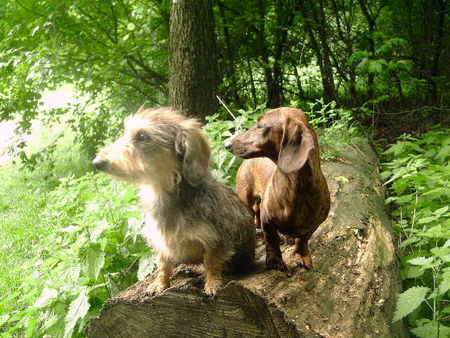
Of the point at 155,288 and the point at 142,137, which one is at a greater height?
the point at 142,137

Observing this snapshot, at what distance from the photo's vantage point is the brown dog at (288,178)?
8.33 feet

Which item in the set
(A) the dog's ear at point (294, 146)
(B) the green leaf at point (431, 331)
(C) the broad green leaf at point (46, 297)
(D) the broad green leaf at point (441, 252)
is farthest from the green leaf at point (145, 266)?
(D) the broad green leaf at point (441, 252)

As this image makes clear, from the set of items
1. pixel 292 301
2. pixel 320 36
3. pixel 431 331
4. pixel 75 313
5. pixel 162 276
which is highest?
pixel 320 36

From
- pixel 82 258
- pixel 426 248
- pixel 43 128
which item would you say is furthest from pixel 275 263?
pixel 43 128

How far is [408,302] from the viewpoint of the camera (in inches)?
107

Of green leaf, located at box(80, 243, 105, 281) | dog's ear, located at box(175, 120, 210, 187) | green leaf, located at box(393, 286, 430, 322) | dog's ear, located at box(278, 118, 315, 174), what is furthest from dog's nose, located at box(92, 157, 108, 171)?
green leaf, located at box(393, 286, 430, 322)

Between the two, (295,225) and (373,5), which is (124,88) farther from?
(295,225)

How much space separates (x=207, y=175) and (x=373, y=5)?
8142mm

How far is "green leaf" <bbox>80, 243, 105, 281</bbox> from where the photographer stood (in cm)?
332

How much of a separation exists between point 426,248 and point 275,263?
2.11 m

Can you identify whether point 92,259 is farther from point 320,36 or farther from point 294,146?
point 320,36

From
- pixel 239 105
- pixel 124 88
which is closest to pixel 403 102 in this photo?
pixel 239 105

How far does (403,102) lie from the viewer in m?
9.12

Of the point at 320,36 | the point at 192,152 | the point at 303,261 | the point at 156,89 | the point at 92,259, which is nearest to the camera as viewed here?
the point at 192,152
